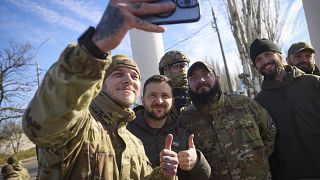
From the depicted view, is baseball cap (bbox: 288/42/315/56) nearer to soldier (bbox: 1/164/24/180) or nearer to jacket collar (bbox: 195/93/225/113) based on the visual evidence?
jacket collar (bbox: 195/93/225/113)

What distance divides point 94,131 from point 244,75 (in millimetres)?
8950

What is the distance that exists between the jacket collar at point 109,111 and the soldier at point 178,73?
1507 millimetres

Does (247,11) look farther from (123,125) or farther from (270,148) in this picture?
(123,125)

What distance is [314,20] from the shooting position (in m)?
6.64

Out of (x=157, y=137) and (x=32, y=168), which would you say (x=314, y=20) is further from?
(x=32, y=168)

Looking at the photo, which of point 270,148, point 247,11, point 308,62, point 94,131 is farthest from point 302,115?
point 247,11

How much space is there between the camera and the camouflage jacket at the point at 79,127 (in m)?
1.05

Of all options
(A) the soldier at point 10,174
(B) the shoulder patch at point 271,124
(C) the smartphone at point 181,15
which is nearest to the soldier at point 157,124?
(B) the shoulder patch at point 271,124

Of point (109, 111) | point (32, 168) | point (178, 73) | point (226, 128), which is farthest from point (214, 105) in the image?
point (32, 168)

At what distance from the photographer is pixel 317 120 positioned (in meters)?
3.02

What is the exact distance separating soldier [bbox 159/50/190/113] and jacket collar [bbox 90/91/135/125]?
1.51 metres

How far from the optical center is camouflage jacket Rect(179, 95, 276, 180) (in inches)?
100

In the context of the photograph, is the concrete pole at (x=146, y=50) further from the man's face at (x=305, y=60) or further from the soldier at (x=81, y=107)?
the soldier at (x=81, y=107)

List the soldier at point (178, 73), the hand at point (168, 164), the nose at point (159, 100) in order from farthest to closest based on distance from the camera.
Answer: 1. the soldier at point (178, 73)
2. the nose at point (159, 100)
3. the hand at point (168, 164)
